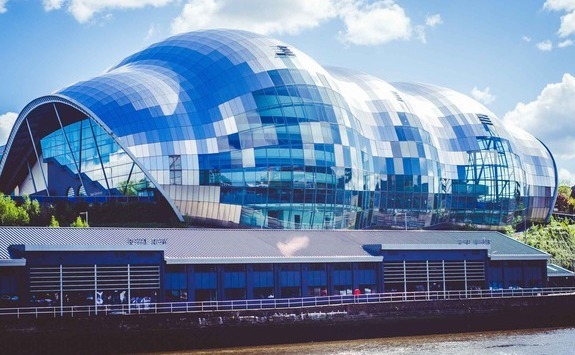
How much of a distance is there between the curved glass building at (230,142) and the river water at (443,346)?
2857cm

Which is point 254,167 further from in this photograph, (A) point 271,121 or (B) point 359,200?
(B) point 359,200

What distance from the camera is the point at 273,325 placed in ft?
179

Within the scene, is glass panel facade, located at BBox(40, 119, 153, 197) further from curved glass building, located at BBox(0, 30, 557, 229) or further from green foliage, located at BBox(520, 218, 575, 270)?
green foliage, located at BBox(520, 218, 575, 270)

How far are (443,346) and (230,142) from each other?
112 ft

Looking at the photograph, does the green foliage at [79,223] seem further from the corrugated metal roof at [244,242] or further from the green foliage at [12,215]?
the corrugated metal roof at [244,242]

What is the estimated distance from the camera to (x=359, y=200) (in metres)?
92.2

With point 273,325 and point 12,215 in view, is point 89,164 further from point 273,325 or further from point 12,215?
point 273,325

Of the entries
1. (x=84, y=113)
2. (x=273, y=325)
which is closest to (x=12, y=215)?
(x=84, y=113)

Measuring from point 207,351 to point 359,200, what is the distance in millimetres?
43363

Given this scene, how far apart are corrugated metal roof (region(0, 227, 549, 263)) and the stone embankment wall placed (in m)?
6.19

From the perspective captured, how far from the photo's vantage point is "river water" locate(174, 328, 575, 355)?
5072cm

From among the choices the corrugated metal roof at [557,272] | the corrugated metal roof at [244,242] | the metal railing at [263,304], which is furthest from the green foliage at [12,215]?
the corrugated metal roof at [557,272]

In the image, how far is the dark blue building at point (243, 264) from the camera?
5362cm

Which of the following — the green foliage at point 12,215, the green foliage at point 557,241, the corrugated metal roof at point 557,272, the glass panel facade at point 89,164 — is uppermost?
the glass panel facade at point 89,164
